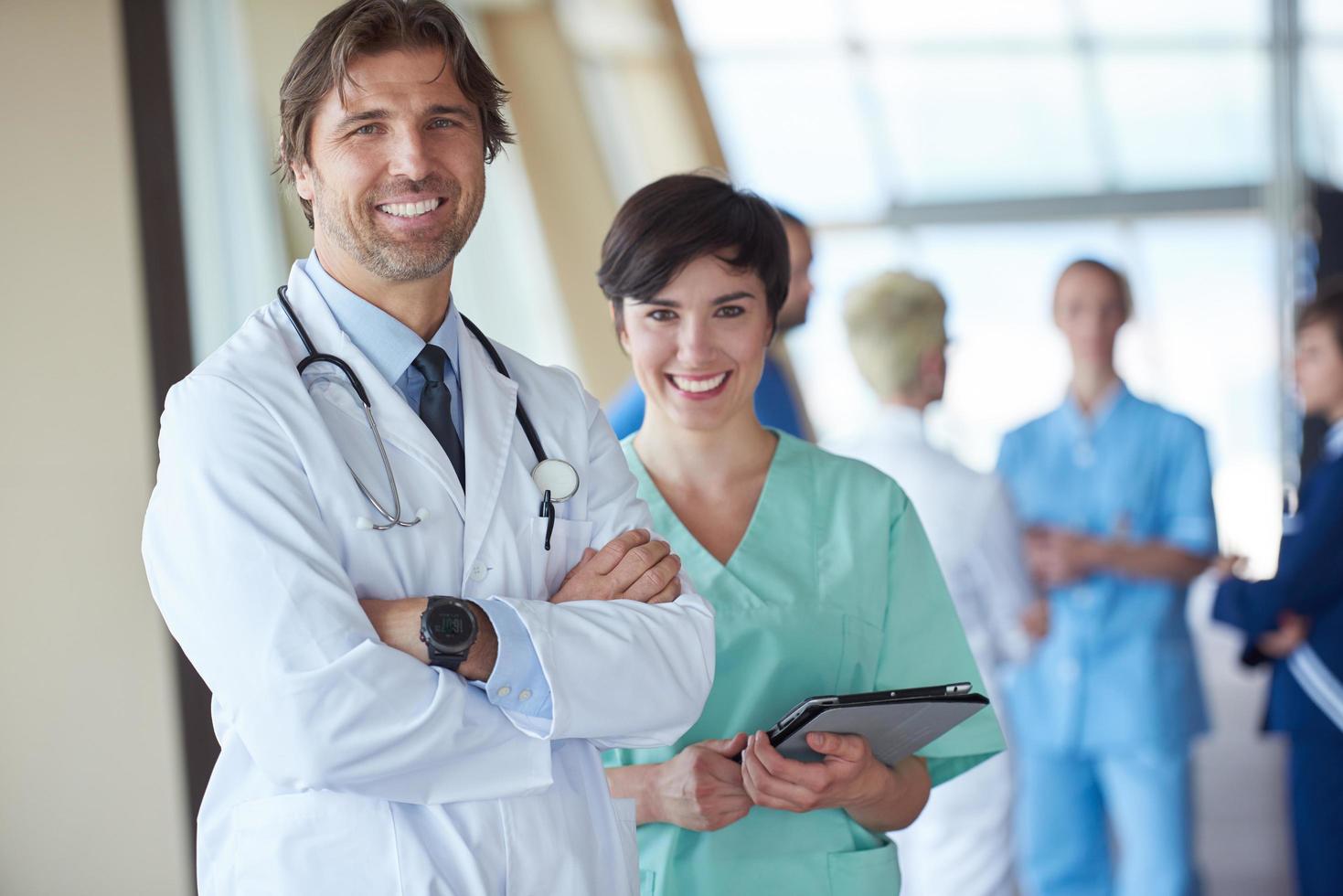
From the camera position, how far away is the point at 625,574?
1405mm

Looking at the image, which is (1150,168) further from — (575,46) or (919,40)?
(575,46)

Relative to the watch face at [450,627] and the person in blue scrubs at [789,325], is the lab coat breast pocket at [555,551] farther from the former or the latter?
the person in blue scrubs at [789,325]

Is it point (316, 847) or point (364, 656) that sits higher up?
point (364, 656)

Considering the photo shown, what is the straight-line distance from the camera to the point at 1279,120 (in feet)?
19.4

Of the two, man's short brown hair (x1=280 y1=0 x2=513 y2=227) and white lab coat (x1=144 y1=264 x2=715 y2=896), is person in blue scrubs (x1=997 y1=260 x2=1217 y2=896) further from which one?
man's short brown hair (x1=280 y1=0 x2=513 y2=227)

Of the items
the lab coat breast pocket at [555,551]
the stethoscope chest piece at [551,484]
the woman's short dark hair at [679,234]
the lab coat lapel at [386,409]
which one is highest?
the woman's short dark hair at [679,234]

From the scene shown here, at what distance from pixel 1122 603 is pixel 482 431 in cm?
269

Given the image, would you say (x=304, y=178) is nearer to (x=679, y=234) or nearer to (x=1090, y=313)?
(x=679, y=234)

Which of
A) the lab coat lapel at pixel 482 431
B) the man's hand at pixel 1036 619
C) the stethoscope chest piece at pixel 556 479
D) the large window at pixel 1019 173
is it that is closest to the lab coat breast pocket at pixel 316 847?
the lab coat lapel at pixel 482 431

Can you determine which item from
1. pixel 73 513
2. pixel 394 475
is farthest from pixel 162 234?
pixel 394 475

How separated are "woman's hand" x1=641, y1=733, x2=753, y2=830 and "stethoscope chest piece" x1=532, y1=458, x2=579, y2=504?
0.35 m

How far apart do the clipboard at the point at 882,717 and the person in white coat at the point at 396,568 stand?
132 millimetres

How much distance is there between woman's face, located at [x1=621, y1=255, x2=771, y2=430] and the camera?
1.78 meters

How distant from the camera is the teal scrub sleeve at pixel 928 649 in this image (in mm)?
1729
